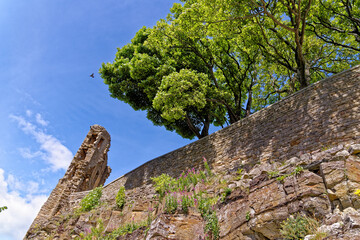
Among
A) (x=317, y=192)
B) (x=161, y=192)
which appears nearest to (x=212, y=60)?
(x=161, y=192)

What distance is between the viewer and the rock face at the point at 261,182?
208 inches

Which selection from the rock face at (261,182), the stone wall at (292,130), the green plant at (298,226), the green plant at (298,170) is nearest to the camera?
the green plant at (298,226)

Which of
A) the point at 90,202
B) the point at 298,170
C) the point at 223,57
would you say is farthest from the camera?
the point at 223,57

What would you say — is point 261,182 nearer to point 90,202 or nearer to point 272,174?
point 272,174

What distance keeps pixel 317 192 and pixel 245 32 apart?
1147 centimetres

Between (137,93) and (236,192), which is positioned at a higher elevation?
(137,93)

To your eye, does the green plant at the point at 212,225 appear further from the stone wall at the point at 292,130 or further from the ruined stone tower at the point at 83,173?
the ruined stone tower at the point at 83,173

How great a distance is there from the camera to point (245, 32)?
48.9 feet

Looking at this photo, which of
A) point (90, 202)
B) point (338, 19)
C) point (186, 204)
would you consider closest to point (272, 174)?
point (186, 204)

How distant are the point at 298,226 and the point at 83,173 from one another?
18854 mm

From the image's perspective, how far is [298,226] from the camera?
485cm

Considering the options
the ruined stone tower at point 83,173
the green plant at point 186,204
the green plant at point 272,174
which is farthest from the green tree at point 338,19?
the ruined stone tower at point 83,173

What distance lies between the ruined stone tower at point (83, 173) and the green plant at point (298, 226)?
16188mm

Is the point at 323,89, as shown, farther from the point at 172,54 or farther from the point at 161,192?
the point at 172,54
